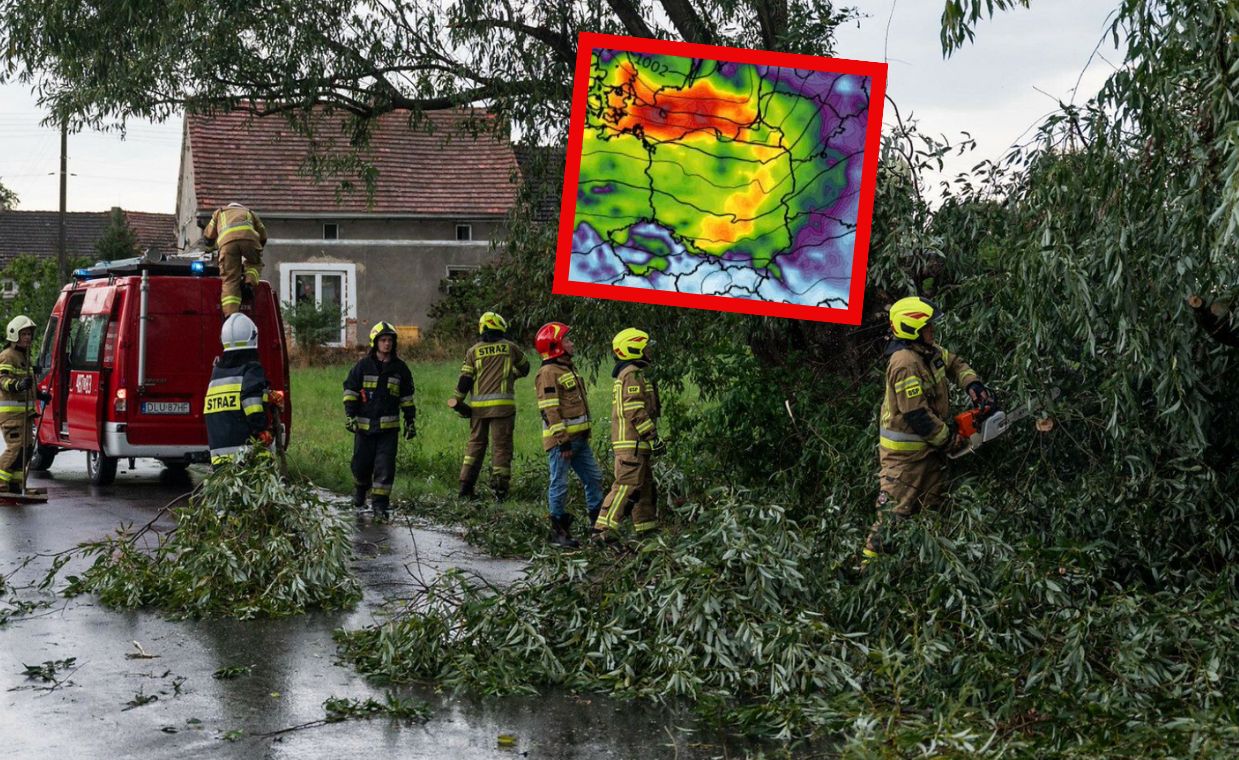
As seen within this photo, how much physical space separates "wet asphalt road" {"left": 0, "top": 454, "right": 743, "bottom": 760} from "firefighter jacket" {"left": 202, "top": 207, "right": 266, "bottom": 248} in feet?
15.3

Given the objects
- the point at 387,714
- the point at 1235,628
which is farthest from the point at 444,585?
the point at 1235,628

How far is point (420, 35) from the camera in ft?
41.1

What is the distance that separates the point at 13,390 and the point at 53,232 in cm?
6294

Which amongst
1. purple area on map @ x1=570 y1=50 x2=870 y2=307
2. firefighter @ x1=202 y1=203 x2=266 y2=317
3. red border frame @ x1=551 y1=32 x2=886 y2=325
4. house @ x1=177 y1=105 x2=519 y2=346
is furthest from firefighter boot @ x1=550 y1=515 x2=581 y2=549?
house @ x1=177 y1=105 x2=519 y2=346

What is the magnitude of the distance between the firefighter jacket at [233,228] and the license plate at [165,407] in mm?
1705

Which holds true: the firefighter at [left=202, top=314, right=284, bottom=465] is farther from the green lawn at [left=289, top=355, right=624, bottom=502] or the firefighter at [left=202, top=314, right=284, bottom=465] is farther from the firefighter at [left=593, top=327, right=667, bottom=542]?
the firefighter at [left=593, top=327, right=667, bottom=542]

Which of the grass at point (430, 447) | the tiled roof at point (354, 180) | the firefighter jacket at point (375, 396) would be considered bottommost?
the grass at point (430, 447)

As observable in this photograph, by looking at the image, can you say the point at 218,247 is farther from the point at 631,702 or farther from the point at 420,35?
the point at 631,702

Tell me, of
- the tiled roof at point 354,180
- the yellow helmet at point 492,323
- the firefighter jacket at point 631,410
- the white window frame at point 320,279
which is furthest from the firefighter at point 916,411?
the white window frame at point 320,279

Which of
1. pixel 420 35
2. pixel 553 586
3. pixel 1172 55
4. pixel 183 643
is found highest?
pixel 420 35

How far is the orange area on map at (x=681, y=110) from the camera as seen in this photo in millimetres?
8047

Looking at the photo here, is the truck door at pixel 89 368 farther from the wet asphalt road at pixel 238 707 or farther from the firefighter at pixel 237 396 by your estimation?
the wet asphalt road at pixel 238 707

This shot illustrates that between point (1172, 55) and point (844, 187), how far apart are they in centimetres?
223

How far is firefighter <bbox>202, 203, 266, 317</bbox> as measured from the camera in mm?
12711
